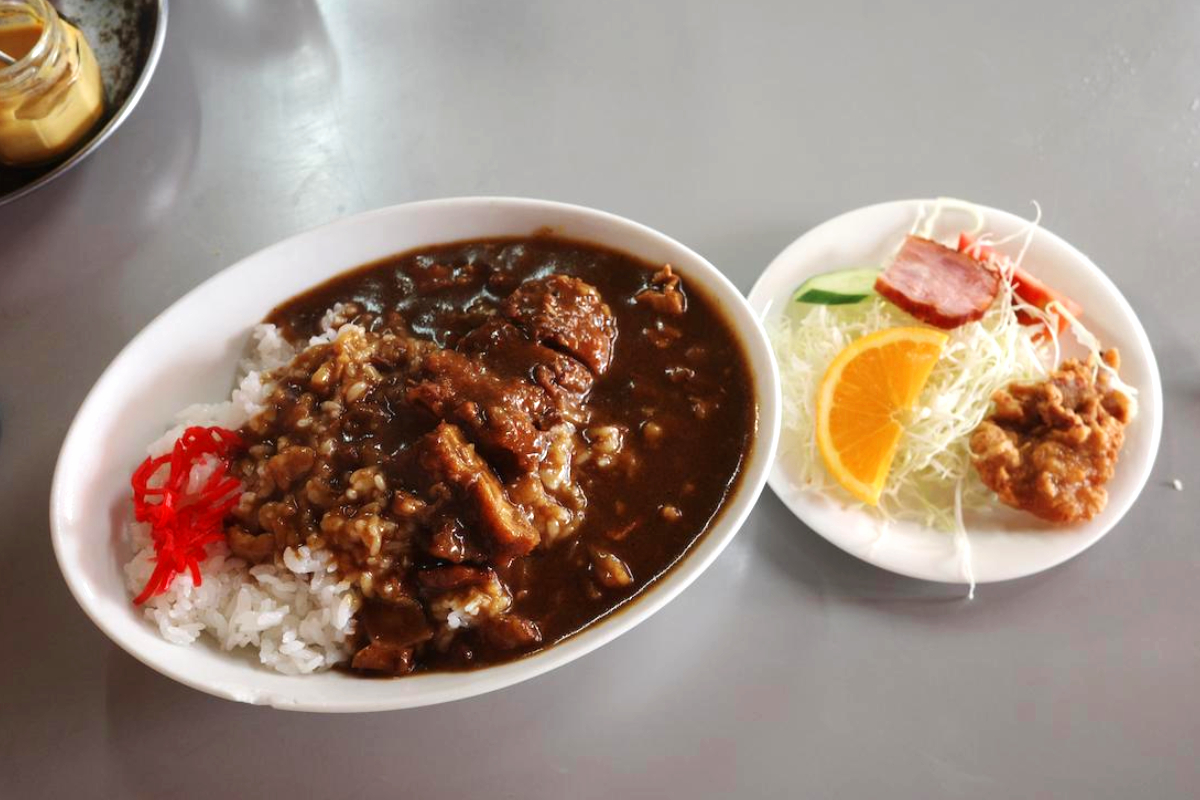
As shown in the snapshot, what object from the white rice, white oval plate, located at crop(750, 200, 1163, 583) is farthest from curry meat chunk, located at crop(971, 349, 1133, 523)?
the white rice

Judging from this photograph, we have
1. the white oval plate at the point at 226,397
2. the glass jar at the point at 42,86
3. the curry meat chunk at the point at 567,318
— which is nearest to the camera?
the white oval plate at the point at 226,397

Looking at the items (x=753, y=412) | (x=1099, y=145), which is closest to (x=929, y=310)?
(x=753, y=412)

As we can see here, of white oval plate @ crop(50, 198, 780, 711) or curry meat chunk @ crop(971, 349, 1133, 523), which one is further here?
curry meat chunk @ crop(971, 349, 1133, 523)

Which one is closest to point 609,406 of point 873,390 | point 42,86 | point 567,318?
point 567,318

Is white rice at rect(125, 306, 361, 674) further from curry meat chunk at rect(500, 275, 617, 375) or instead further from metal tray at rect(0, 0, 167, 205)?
metal tray at rect(0, 0, 167, 205)

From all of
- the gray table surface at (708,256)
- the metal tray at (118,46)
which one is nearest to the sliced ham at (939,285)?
the gray table surface at (708,256)

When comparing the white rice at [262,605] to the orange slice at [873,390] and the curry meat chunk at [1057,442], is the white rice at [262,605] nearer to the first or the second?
the orange slice at [873,390]
